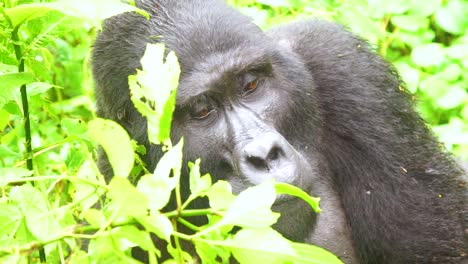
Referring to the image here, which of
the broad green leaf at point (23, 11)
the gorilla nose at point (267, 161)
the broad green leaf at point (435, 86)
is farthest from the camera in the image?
the broad green leaf at point (435, 86)

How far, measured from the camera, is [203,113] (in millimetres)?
3254

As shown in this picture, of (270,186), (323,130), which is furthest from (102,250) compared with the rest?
(323,130)

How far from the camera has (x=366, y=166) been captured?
374cm

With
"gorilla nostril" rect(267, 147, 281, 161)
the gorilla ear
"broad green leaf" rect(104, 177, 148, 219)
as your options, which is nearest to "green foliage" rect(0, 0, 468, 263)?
"broad green leaf" rect(104, 177, 148, 219)

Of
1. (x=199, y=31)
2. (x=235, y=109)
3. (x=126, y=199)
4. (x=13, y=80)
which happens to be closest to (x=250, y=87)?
(x=235, y=109)

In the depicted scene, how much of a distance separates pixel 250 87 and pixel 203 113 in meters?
0.23

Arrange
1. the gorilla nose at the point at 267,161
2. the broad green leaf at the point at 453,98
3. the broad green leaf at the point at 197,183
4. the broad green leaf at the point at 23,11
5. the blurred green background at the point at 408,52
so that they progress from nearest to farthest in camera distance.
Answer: the broad green leaf at the point at 197,183
the broad green leaf at the point at 23,11
the gorilla nose at the point at 267,161
the blurred green background at the point at 408,52
the broad green leaf at the point at 453,98

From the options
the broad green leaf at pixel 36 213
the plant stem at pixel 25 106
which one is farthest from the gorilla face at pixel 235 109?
the broad green leaf at pixel 36 213

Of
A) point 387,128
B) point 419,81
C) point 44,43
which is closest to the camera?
point 44,43

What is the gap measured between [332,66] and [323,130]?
1.02 ft

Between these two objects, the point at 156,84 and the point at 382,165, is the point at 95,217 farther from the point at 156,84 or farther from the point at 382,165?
the point at 382,165

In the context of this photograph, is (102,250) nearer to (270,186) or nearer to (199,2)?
(270,186)

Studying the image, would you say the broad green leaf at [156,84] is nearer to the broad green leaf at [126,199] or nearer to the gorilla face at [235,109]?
the broad green leaf at [126,199]

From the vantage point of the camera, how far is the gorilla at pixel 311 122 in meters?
3.20
